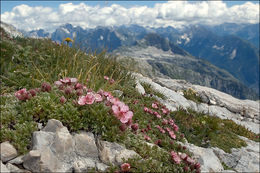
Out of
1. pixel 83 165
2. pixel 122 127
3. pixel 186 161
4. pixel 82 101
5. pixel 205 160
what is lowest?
pixel 205 160

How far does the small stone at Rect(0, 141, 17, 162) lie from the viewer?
355cm

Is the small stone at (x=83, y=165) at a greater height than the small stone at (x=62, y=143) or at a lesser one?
lesser

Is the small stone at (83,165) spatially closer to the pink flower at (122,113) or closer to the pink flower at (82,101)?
the pink flower at (122,113)

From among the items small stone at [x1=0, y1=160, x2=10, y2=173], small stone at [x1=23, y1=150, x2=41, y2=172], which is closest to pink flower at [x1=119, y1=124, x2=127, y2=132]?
small stone at [x1=23, y1=150, x2=41, y2=172]

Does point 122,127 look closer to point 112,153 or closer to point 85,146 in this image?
point 112,153

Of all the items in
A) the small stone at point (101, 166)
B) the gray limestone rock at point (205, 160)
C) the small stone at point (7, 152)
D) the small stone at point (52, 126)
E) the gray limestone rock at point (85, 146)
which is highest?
the small stone at point (52, 126)

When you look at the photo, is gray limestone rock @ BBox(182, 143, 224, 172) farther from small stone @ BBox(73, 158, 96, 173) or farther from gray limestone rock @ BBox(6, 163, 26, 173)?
gray limestone rock @ BBox(6, 163, 26, 173)

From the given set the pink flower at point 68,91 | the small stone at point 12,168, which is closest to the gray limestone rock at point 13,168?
the small stone at point 12,168

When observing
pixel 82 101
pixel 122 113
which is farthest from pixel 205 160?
pixel 82 101

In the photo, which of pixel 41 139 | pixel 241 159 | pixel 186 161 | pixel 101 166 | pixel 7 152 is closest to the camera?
pixel 7 152

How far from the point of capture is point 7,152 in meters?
3.60

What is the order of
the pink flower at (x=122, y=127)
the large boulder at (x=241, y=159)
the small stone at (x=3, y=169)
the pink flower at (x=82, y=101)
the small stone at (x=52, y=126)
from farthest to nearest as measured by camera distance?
the large boulder at (x=241, y=159), the pink flower at (x=122, y=127), the pink flower at (x=82, y=101), the small stone at (x=52, y=126), the small stone at (x=3, y=169)

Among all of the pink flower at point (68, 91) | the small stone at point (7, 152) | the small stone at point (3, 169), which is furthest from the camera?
the pink flower at point (68, 91)

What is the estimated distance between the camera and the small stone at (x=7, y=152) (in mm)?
3552
